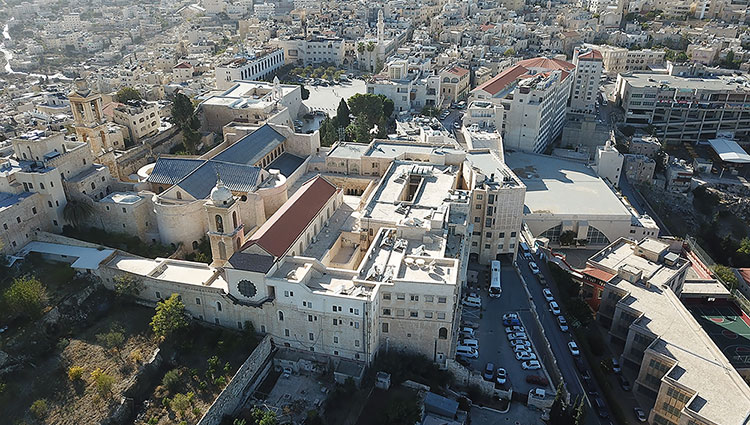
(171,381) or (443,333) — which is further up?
(443,333)

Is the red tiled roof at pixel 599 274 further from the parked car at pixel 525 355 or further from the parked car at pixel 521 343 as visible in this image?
the parked car at pixel 525 355

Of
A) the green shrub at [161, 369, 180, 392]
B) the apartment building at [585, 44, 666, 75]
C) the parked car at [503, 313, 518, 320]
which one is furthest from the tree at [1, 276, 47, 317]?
the apartment building at [585, 44, 666, 75]

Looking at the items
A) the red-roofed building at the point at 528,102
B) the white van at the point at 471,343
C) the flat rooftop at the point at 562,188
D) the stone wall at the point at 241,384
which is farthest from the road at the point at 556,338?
the red-roofed building at the point at 528,102

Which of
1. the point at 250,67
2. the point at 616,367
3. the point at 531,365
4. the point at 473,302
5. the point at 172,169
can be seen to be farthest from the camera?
the point at 250,67

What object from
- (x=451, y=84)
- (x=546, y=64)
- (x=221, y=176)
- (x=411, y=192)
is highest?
(x=546, y=64)

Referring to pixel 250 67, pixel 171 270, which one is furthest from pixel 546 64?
pixel 171 270

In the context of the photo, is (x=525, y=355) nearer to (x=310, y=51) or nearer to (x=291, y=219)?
(x=291, y=219)
